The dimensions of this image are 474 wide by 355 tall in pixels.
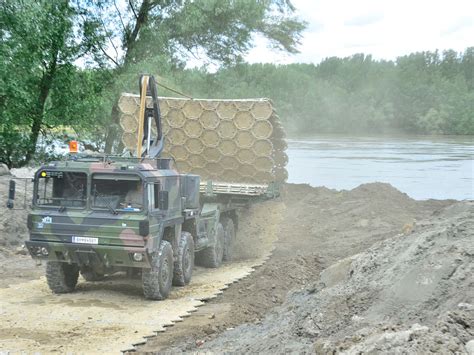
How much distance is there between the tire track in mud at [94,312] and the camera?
785cm

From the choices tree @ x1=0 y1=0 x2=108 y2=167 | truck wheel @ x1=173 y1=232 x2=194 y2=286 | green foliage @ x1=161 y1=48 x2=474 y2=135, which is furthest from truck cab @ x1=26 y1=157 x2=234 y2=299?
green foliage @ x1=161 y1=48 x2=474 y2=135

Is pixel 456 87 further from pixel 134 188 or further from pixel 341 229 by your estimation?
pixel 134 188

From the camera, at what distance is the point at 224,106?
44.5 feet

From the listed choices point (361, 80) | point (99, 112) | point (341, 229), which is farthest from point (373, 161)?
point (99, 112)

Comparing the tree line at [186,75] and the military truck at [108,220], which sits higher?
the tree line at [186,75]

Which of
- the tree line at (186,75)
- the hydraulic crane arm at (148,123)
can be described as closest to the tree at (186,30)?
the tree line at (186,75)

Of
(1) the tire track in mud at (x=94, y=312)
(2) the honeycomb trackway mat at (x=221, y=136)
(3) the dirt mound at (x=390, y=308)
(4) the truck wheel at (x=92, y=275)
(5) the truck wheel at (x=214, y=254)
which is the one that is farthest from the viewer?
(2) the honeycomb trackway mat at (x=221, y=136)

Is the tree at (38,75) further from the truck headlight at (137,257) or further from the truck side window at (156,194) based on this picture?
the truck headlight at (137,257)

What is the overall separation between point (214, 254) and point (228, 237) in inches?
48.6

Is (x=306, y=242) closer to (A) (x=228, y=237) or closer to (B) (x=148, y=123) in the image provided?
(A) (x=228, y=237)

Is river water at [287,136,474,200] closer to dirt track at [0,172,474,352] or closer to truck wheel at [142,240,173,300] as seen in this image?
dirt track at [0,172,474,352]

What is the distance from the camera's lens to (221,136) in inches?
543

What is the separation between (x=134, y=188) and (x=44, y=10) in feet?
23.4

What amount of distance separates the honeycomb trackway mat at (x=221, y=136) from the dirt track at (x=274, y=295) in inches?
66.3
